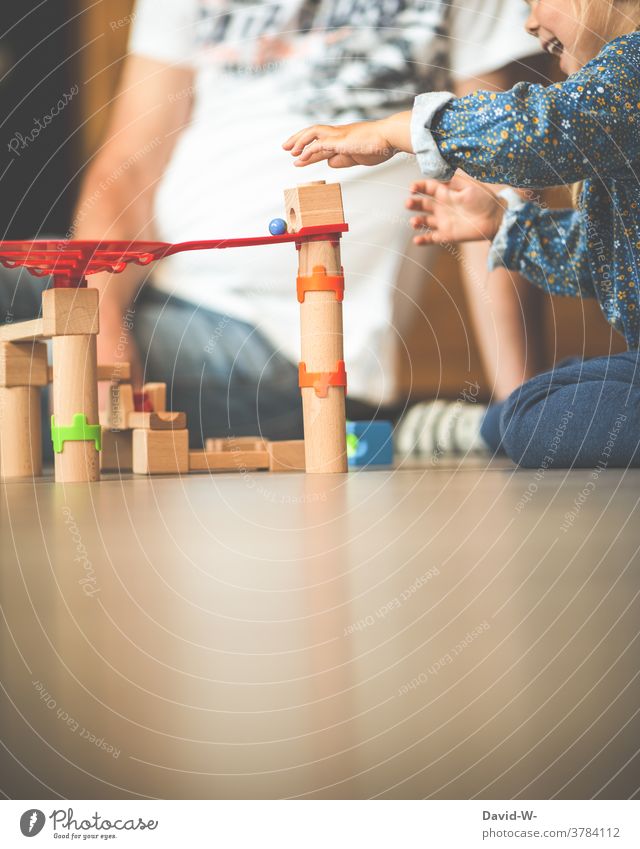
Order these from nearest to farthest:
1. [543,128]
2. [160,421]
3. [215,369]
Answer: [543,128] → [160,421] → [215,369]

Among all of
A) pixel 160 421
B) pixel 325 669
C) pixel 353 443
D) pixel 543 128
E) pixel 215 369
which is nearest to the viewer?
pixel 325 669

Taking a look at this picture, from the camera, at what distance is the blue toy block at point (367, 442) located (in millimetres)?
1104

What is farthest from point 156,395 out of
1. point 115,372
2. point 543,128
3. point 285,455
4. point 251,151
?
point 251,151

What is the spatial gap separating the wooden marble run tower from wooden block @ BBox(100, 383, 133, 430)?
13 cm

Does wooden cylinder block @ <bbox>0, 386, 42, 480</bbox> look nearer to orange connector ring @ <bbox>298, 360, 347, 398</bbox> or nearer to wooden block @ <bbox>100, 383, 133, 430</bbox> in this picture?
wooden block @ <bbox>100, 383, 133, 430</bbox>

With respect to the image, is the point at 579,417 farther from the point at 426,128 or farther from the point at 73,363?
the point at 73,363

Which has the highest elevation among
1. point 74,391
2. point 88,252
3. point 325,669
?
point 88,252

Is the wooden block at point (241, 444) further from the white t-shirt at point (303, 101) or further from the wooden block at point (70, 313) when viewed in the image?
the white t-shirt at point (303, 101)

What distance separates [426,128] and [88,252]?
0.31m

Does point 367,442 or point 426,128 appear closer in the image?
point 426,128

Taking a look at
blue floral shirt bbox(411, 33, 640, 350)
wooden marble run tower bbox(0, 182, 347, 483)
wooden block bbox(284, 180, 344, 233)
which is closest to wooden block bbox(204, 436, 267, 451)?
wooden marble run tower bbox(0, 182, 347, 483)

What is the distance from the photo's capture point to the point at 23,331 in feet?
3.12

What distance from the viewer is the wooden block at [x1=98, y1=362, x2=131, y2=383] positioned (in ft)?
3.44
